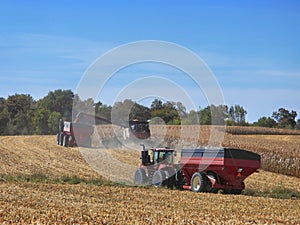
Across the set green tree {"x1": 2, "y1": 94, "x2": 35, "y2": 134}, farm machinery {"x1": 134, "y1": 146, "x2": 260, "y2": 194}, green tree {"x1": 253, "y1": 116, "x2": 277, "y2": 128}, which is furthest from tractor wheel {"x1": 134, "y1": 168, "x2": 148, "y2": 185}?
green tree {"x1": 253, "y1": 116, "x2": 277, "y2": 128}

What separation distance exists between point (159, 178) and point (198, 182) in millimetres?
1533

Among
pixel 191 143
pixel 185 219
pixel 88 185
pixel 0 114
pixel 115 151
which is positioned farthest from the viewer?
pixel 0 114

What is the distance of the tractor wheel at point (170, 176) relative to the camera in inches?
775

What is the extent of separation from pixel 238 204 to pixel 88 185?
603cm

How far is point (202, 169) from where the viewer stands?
18.8 m

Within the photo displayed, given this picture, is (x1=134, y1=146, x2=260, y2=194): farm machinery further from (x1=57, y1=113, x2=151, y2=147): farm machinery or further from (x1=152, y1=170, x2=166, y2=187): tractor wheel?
(x1=57, y1=113, x2=151, y2=147): farm machinery

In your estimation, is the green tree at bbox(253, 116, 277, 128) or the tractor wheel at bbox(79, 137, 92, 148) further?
the green tree at bbox(253, 116, 277, 128)

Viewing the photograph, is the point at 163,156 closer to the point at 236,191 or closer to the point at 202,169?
the point at 202,169

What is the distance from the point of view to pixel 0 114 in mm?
82125

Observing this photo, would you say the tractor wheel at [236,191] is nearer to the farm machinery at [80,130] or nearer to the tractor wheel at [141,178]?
the tractor wheel at [141,178]

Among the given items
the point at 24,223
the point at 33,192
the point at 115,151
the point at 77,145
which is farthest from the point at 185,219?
the point at 77,145

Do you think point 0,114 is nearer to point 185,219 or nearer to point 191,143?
point 191,143

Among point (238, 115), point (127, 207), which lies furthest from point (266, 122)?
point (127, 207)

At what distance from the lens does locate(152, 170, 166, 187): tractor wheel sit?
1966cm
